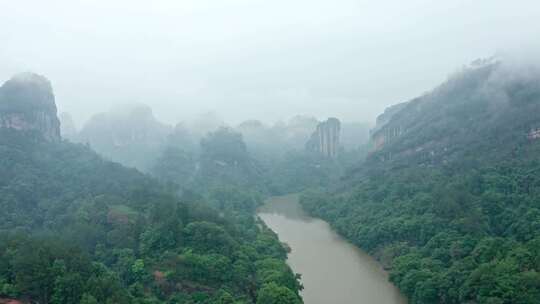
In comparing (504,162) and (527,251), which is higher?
(504,162)

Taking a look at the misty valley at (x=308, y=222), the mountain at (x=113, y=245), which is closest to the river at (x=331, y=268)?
the misty valley at (x=308, y=222)

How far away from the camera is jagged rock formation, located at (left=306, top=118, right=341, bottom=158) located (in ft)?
400

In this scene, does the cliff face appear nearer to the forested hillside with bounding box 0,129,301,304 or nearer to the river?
the river

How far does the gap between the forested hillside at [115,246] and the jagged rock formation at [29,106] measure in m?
3.46

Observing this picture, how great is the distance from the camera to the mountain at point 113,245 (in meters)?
23.9

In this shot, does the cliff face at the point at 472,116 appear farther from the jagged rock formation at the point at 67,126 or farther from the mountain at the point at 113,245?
the jagged rock formation at the point at 67,126

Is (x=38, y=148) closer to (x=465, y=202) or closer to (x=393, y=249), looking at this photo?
(x=393, y=249)

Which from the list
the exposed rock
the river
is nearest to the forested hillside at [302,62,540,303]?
the exposed rock

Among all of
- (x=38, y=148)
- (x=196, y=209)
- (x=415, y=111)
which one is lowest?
(x=196, y=209)

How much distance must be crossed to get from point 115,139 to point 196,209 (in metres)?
93.3

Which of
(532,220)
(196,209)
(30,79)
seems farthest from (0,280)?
(30,79)

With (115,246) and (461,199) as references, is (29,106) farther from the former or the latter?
(461,199)

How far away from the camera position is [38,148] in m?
57.5

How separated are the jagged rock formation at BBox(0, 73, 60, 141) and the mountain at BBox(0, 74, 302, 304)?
2093mm
